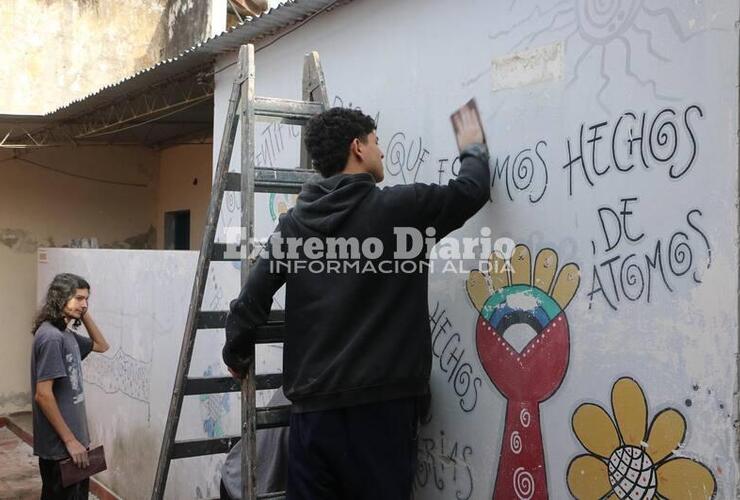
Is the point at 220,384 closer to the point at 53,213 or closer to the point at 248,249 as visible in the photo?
the point at 248,249

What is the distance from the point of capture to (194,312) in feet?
11.4

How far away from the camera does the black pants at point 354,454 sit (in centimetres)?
251

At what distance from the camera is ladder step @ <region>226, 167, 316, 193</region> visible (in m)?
3.23

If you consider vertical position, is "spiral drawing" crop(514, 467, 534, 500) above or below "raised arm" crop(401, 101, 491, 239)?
below

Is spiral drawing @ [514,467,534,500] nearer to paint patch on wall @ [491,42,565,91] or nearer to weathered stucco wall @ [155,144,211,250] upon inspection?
paint patch on wall @ [491,42,565,91]

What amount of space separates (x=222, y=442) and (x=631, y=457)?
2290mm

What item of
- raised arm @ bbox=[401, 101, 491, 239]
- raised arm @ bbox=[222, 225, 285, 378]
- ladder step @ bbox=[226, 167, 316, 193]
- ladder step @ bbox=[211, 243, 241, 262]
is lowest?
raised arm @ bbox=[222, 225, 285, 378]

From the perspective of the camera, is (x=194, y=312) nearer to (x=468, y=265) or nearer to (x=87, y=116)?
(x=468, y=265)

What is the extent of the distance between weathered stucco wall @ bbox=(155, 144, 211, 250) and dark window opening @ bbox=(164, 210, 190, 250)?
0.33 feet

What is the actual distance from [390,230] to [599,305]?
2.37ft

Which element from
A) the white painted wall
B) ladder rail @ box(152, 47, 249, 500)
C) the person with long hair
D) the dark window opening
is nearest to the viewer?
the white painted wall

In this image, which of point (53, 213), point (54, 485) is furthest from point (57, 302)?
point (53, 213)


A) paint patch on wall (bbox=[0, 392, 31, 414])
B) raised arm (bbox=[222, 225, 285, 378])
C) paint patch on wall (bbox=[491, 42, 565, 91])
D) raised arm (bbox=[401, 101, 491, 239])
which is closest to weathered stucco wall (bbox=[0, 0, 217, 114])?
paint patch on wall (bbox=[0, 392, 31, 414])

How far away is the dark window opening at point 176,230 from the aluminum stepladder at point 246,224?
7981 mm
